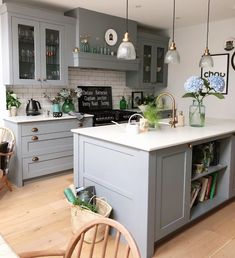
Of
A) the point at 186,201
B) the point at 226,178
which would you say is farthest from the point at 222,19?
the point at 186,201

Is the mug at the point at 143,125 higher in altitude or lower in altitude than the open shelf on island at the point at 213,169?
higher

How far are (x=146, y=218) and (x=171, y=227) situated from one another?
37 cm

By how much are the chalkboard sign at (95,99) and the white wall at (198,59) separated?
1410 mm

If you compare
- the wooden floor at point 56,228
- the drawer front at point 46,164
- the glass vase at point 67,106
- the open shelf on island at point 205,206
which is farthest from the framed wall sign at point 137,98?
the open shelf on island at point 205,206

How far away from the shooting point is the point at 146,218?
6.88 feet

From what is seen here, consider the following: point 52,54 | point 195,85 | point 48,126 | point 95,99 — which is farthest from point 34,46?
point 195,85

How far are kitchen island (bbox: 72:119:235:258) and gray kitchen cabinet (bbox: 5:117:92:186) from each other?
3.76 ft

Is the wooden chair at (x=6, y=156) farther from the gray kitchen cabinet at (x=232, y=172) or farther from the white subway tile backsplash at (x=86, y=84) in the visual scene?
the gray kitchen cabinet at (x=232, y=172)

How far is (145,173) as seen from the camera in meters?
2.07

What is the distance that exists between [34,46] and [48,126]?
1.11 metres

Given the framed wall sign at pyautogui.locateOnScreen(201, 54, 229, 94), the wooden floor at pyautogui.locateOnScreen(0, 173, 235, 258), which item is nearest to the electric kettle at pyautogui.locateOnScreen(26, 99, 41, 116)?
the wooden floor at pyautogui.locateOnScreen(0, 173, 235, 258)

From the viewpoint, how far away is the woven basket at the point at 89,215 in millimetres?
2338

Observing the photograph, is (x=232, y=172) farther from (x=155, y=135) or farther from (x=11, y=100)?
(x=11, y=100)

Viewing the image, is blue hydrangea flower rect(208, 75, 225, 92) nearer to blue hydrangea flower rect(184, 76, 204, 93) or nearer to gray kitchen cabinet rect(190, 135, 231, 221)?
blue hydrangea flower rect(184, 76, 204, 93)
